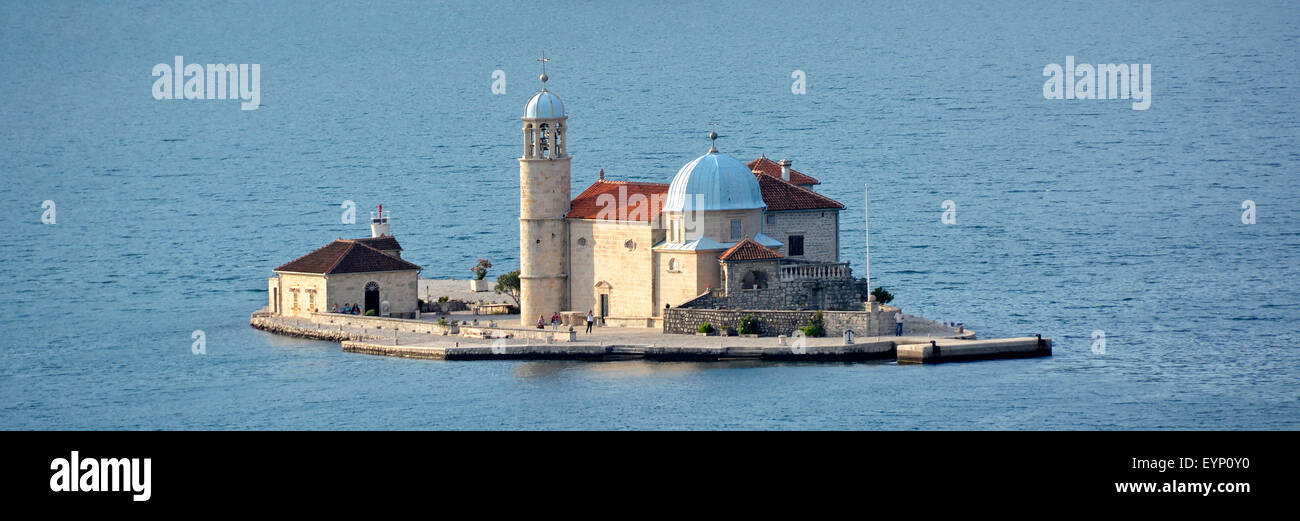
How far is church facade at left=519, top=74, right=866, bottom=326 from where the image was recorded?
79.4 meters

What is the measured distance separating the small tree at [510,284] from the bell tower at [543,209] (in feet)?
10.8

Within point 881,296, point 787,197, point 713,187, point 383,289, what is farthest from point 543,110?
point 881,296

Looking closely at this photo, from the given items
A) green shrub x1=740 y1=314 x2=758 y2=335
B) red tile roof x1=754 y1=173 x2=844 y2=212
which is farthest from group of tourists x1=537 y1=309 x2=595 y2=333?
red tile roof x1=754 y1=173 x2=844 y2=212

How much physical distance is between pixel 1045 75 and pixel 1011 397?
408 ft

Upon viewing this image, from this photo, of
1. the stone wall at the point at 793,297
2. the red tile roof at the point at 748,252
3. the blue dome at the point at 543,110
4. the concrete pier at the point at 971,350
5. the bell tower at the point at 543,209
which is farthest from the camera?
the bell tower at the point at 543,209

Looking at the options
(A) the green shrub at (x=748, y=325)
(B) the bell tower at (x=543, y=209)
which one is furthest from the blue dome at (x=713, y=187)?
(B) the bell tower at (x=543, y=209)

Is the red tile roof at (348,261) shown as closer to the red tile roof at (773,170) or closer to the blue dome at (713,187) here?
the blue dome at (713,187)

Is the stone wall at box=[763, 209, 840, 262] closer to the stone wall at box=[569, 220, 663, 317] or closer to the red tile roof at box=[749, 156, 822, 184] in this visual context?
the red tile roof at box=[749, 156, 822, 184]

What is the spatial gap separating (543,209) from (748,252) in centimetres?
818

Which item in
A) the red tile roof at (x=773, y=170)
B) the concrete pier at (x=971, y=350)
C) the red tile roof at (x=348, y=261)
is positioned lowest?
Result: the concrete pier at (x=971, y=350)

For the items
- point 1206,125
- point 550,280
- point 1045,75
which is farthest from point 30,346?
point 1045,75

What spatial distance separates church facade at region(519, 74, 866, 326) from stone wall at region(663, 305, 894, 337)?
1.86ft

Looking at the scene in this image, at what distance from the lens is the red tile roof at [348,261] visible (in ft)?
279

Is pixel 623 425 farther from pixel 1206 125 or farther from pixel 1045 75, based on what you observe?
pixel 1045 75
